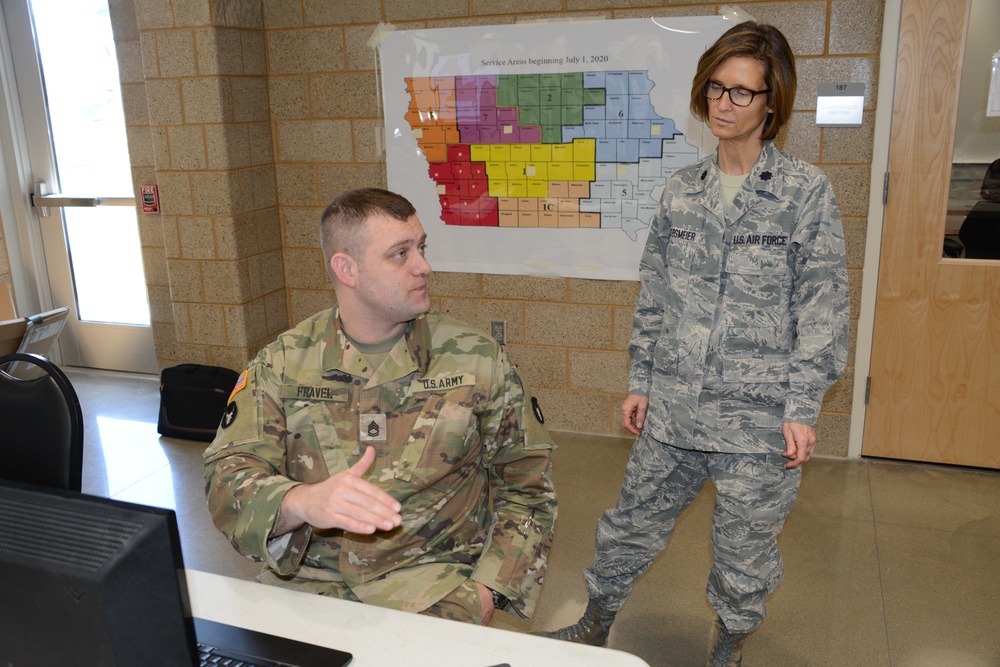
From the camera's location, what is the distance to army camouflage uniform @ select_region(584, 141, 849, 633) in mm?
1797

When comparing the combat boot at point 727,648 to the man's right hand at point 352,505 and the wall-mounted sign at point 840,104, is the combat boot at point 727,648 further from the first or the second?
the wall-mounted sign at point 840,104

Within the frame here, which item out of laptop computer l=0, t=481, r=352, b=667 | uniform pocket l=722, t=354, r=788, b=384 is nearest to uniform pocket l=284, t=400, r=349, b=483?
laptop computer l=0, t=481, r=352, b=667

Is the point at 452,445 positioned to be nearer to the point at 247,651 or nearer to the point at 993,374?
the point at 247,651

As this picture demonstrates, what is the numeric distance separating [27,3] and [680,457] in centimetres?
428

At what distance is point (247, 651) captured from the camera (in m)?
1.09

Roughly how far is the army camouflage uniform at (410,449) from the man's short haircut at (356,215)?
152 millimetres

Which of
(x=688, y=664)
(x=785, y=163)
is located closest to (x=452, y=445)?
(x=785, y=163)

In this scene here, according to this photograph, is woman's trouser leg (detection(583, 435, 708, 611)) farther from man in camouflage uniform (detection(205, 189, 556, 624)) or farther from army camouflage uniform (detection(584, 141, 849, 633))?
man in camouflage uniform (detection(205, 189, 556, 624))

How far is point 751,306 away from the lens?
1839 mm

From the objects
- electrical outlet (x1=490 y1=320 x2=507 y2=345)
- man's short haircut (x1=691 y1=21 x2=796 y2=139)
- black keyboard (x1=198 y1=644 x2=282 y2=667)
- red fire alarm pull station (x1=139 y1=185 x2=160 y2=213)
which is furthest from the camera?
red fire alarm pull station (x1=139 y1=185 x2=160 y2=213)

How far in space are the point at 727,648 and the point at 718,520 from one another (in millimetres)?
333

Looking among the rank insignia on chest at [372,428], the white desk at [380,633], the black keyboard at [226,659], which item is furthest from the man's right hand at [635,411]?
the black keyboard at [226,659]

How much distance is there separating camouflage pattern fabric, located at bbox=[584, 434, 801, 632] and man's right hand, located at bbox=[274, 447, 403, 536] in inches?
40.5

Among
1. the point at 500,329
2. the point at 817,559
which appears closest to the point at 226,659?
the point at 817,559
